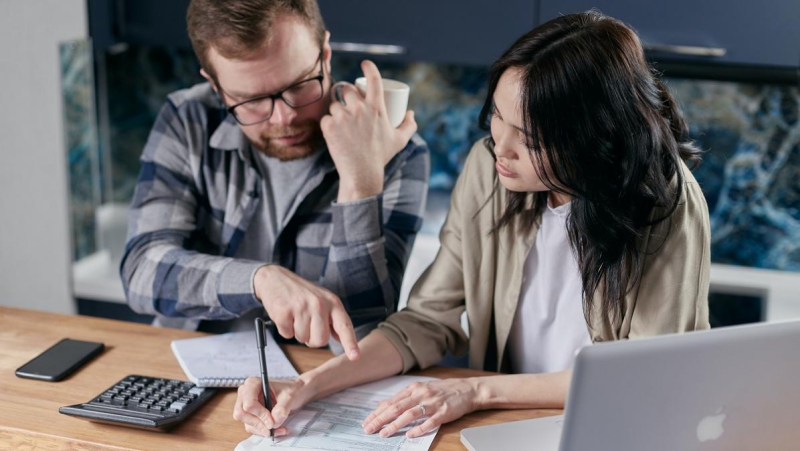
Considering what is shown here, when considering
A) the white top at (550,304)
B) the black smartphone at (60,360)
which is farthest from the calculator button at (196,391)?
the white top at (550,304)

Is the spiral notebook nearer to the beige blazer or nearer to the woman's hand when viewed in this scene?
the woman's hand

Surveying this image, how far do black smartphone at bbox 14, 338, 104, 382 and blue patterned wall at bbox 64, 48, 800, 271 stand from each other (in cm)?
130

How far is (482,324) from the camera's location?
1553 millimetres

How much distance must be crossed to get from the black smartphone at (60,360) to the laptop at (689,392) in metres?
0.84

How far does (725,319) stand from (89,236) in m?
1.99

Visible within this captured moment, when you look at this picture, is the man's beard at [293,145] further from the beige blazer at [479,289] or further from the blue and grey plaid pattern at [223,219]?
the beige blazer at [479,289]

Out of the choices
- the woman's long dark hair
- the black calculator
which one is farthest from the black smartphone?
the woman's long dark hair

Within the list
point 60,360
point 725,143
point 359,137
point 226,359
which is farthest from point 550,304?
point 725,143

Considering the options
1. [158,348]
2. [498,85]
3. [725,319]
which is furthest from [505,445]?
[725,319]

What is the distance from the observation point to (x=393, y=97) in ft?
5.42

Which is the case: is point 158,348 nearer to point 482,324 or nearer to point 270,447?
point 270,447

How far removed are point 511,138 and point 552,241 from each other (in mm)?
275

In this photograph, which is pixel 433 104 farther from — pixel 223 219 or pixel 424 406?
pixel 424 406

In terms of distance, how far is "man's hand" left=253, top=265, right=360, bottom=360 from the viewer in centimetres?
133
